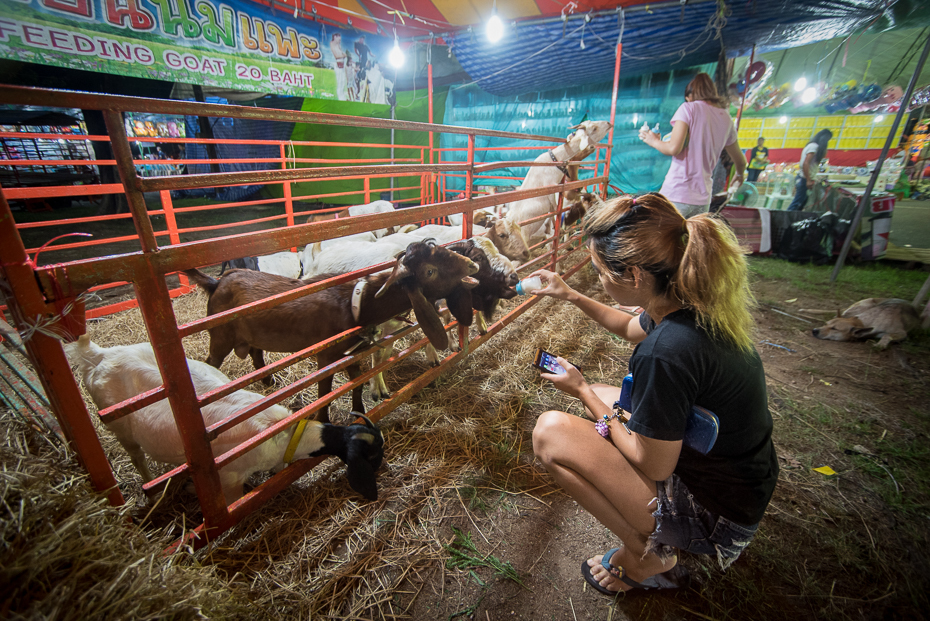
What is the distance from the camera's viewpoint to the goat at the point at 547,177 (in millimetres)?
6109

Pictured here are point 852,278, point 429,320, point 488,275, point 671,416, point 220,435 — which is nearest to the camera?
point 671,416

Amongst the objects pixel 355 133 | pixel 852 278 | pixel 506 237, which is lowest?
pixel 852 278

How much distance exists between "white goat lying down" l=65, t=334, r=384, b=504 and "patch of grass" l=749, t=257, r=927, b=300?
7.51m

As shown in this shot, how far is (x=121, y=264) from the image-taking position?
4.17 ft

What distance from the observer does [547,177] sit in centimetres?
607

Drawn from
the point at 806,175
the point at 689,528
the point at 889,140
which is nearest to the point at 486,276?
the point at 689,528

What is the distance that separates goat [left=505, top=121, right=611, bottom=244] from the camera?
241 inches

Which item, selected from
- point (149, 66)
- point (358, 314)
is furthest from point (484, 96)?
point (358, 314)

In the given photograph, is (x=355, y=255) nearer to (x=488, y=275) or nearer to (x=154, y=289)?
(x=488, y=275)

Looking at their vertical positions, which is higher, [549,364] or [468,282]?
[468,282]

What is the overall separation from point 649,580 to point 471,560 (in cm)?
89

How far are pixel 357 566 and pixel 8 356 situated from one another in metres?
1.91

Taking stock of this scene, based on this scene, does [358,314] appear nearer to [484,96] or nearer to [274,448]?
[274,448]

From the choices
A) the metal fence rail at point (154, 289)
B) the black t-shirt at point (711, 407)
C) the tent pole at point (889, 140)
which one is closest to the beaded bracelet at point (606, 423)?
the black t-shirt at point (711, 407)
